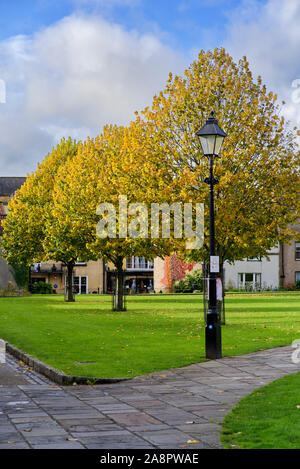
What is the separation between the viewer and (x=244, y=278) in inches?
2712

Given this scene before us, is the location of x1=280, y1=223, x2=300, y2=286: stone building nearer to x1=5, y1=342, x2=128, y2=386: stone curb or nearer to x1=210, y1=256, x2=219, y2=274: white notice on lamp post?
x1=210, y1=256, x2=219, y2=274: white notice on lamp post

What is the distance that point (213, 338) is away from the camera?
44.4 ft

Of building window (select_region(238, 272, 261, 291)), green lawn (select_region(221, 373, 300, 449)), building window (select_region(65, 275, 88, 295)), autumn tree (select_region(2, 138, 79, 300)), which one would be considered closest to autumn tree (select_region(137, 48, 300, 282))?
green lawn (select_region(221, 373, 300, 449))

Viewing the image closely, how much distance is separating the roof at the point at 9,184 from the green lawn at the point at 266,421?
244 feet

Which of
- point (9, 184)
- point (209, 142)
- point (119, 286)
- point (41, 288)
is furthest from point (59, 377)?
point (9, 184)

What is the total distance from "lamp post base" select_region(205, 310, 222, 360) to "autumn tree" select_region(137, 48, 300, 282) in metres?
8.21

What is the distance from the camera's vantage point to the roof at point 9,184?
81250 millimetres

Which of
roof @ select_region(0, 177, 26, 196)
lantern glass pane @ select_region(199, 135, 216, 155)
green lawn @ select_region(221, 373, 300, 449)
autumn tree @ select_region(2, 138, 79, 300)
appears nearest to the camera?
green lawn @ select_region(221, 373, 300, 449)

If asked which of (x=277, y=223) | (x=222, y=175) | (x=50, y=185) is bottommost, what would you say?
(x=277, y=223)

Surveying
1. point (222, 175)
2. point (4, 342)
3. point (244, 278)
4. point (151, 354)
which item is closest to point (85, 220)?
point (222, 175)

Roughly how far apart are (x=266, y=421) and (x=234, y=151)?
627 inches

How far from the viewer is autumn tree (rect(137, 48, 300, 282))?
2222 centimetres
